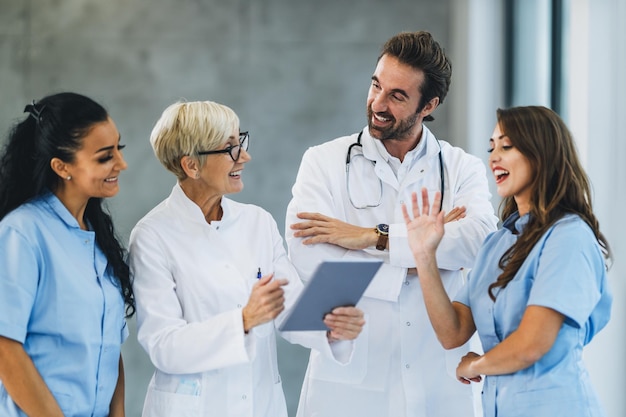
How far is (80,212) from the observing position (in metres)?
2.16

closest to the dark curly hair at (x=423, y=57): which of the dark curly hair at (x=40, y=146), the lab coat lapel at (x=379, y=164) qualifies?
the lab coat lapel at (x=379, y=164)

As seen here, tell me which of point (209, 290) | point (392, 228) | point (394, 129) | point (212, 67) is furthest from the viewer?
point (212, 67)

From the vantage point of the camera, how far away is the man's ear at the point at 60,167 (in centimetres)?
207

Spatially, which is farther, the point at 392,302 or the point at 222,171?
the point at 392,302

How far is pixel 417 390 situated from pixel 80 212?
1173 millimetres

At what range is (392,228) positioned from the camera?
253cm

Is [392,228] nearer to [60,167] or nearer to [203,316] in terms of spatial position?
[203,316]

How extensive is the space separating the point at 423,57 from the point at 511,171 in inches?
29.6

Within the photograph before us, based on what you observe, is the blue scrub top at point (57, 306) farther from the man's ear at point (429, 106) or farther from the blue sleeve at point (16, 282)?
the man's ear at point (429, 106)

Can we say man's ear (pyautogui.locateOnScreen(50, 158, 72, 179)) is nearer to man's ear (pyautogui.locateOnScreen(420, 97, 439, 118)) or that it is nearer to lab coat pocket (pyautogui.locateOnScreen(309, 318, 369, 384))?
lab coat pocket (pyautogui.locateOnScreen(309, 318, 369, 384))

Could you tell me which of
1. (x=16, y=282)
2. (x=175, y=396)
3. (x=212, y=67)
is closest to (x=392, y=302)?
(x=175, y=396)

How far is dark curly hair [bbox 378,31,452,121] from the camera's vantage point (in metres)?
2.74

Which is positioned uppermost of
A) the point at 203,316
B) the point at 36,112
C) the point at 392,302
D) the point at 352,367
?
the point at 36,112

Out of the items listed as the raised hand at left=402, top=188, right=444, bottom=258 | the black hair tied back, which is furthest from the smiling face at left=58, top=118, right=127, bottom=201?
the raised hand at left=402, top=188, right=444, bottom=258
